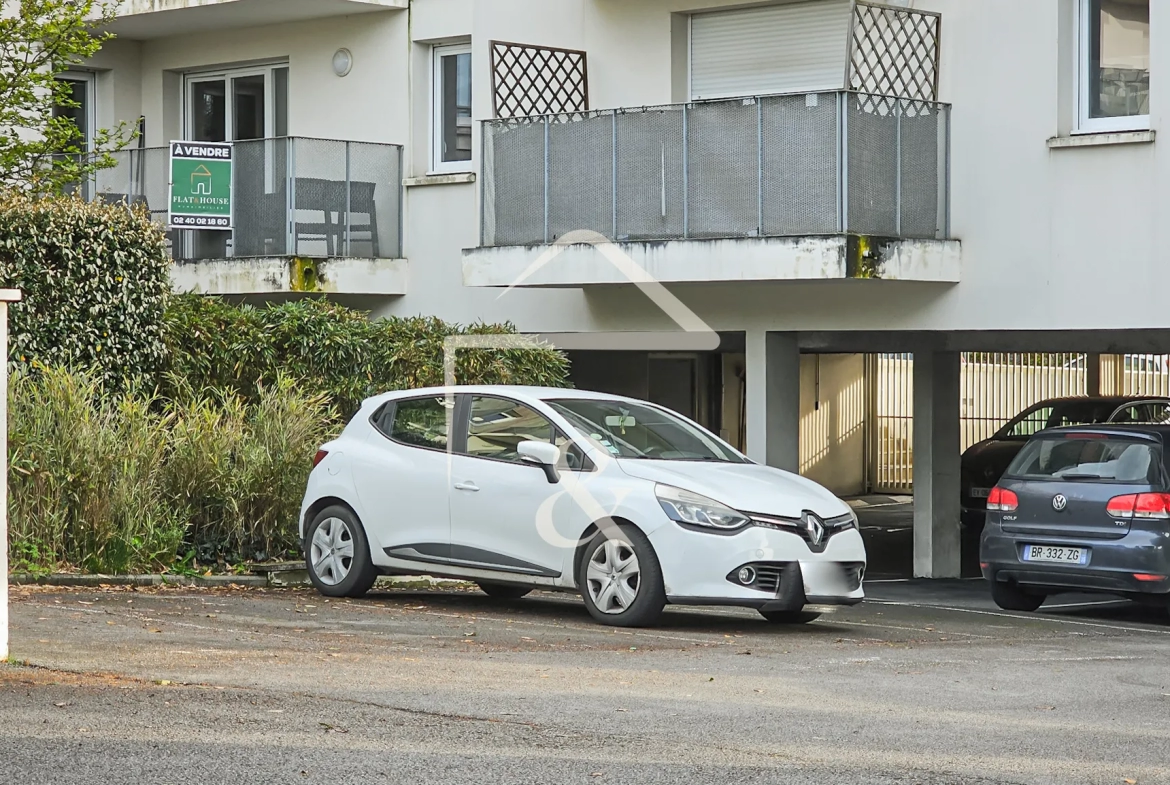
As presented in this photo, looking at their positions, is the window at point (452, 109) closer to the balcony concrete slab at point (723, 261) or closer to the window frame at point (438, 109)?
the window frame at point (438, 109)

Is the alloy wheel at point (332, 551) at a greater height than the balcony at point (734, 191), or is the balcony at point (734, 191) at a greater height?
the balcony at point (734, 191)

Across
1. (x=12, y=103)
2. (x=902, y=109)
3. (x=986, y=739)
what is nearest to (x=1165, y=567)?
(x=902, y=109)

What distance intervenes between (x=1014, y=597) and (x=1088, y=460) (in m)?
1.51

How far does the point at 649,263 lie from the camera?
1783cm

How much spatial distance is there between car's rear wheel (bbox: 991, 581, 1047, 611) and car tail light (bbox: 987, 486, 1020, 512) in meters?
0.71

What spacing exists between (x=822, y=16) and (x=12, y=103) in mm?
8284

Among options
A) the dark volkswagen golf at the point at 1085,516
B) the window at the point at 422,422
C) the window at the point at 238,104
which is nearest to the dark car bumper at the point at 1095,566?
the dark volkswagen golf at the point at 1085,516

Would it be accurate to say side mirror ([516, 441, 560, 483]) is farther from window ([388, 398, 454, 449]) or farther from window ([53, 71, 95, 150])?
window ([53, 71, 95, 150])

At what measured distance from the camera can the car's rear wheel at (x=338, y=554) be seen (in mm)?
13086

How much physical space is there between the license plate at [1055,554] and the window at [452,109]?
9.00m

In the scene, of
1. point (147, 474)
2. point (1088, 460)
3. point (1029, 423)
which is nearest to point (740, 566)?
point (1088, 460)

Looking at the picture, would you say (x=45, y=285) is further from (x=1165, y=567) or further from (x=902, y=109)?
(x=1165, y=567)

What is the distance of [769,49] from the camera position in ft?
62.2

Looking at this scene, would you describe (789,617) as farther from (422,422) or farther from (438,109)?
(438,109)
